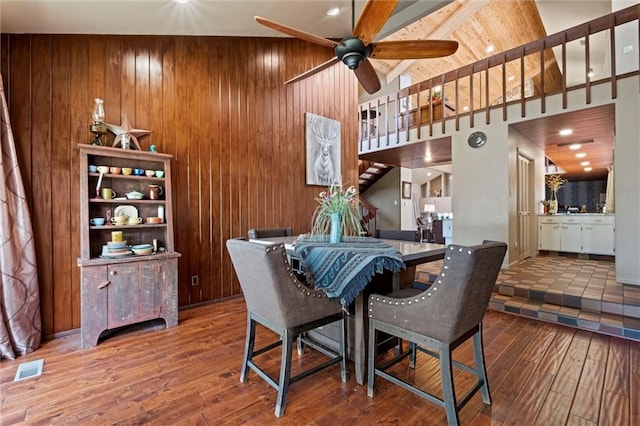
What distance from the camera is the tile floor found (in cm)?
279

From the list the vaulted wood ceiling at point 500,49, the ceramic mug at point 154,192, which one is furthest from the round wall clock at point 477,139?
the ceramic mug at point 154,192

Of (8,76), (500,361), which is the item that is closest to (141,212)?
(8,76)

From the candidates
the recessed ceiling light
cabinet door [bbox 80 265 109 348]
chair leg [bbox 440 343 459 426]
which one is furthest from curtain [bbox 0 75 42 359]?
the recessed ceiling light

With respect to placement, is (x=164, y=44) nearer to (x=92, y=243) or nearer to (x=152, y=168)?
(x=152, y=168)

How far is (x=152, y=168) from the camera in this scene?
10.3ft

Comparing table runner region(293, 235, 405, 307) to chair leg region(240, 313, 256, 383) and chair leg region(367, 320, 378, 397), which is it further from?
chair leg region(240, 313, 256, 383)

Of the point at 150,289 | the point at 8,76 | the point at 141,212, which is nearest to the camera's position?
the point at 8,76

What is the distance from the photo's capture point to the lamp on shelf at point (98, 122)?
2742mm

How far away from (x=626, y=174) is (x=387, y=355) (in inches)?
147

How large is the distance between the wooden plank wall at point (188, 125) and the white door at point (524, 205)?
295 centimetres

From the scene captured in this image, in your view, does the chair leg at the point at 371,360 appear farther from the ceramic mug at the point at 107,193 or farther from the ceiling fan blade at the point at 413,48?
the ceramic mug at the point at 107,193

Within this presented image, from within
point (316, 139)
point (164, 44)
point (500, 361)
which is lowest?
point (500, 361)

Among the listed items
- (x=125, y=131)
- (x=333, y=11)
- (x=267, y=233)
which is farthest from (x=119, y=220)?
(x=333, y=11)

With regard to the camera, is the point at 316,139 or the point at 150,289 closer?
the point at 150,289
